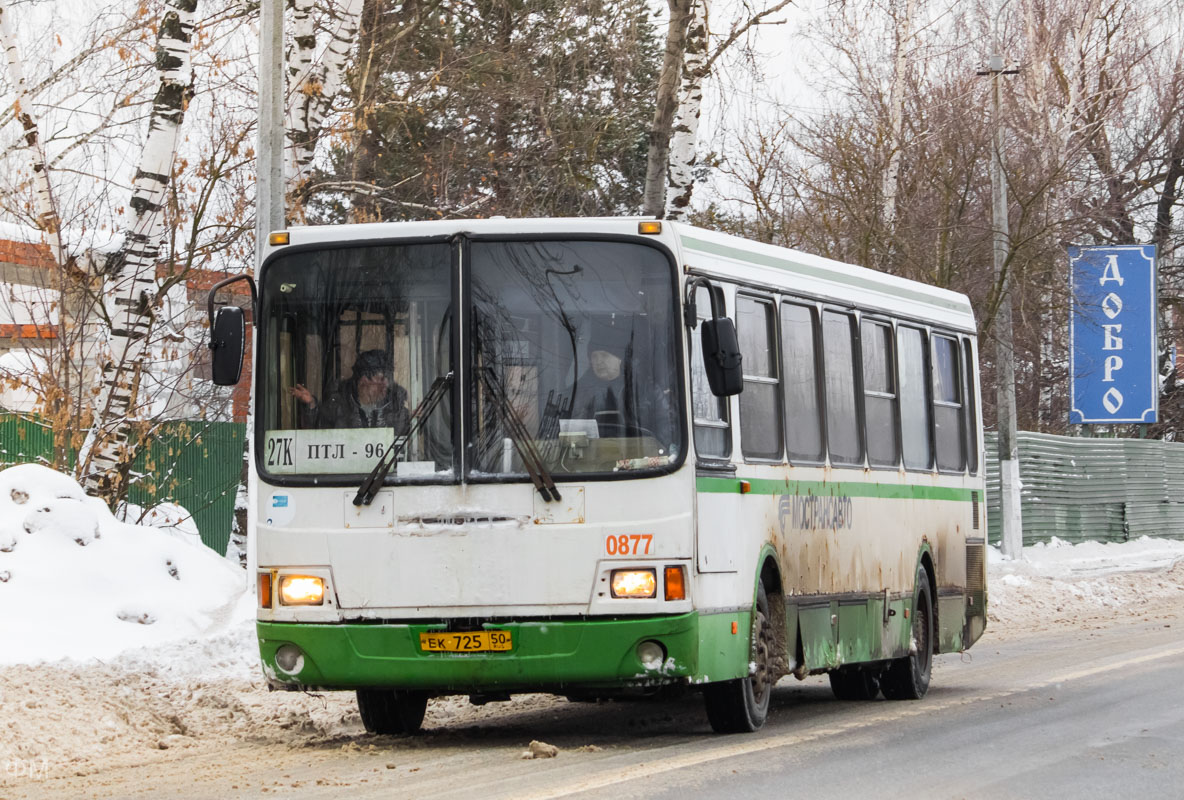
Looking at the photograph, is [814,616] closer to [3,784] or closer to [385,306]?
[385,306]

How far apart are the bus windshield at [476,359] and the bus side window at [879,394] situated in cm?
341

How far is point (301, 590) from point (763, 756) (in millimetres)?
2536

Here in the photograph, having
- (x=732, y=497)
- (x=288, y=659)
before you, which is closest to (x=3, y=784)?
(x=288, y=659)

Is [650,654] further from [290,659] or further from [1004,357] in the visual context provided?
[1004,357]

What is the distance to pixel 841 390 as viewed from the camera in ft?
41.8

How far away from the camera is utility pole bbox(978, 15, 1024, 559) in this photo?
30328mm

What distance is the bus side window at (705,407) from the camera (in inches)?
404

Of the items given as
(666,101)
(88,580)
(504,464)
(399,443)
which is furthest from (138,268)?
(504,464)

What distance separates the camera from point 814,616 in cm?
1205

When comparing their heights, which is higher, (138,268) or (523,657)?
(138,268)

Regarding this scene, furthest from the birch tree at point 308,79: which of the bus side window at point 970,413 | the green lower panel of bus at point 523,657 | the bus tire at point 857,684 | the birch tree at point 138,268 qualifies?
the green lower panel of bus at point 523,657

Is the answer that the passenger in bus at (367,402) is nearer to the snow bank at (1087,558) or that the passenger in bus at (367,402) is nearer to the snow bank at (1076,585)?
the snow bank at (1076,585)

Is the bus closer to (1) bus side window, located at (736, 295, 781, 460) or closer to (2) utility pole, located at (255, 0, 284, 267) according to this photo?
(1) bus side window, located at (736, 295, 781, 460)

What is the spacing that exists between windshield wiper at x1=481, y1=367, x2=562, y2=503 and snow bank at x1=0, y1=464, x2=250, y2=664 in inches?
160
